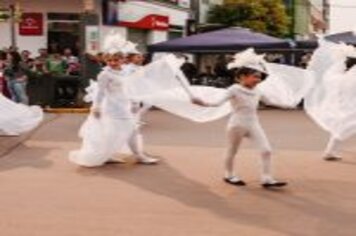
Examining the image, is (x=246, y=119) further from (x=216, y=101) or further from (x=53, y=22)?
(x=53, y=22)

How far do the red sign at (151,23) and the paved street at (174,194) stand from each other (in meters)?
18.4

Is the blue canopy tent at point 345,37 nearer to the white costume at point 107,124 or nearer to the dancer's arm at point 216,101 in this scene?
the white costume at point 107,124

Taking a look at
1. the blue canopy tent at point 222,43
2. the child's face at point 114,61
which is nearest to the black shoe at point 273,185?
the child's face at point 114,61

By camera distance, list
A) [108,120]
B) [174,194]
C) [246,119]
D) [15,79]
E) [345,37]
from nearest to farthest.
Result: [174,194]
[246,119]
[108,120]
[15,79]
[345,37]

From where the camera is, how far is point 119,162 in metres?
12.4

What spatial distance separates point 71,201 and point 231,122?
7.48 ft

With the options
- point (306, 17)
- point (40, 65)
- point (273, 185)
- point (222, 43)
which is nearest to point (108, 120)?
point (273, 185)

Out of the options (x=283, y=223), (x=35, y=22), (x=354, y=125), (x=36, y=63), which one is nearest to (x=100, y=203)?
(x=283, y=223)

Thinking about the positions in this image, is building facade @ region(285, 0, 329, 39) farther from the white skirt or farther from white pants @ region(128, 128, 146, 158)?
the white skirt

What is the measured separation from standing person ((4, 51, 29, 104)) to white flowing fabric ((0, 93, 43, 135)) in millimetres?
6360

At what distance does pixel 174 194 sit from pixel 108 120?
7.89 ft

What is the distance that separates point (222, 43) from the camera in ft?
81.9

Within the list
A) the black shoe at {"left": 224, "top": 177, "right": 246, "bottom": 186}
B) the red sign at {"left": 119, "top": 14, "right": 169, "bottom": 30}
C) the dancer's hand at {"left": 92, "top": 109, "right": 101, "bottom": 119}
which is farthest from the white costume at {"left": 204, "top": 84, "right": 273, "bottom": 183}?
the red sign at {"left": 119, "top": 14, "right": 169, "bottom": 30}

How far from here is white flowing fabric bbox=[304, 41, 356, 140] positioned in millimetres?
12906
